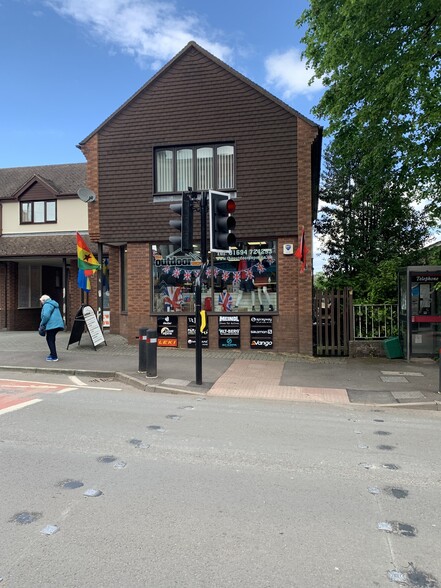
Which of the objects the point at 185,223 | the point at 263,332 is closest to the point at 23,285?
the point at 263,332

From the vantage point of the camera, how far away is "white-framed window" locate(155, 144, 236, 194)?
13352mm

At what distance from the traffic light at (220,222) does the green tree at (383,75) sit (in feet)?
13.4

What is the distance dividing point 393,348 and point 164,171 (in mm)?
8055

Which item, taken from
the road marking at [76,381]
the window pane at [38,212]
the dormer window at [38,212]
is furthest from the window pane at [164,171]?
the window pane at [38,212]

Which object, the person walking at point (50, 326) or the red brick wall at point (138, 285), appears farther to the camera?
the red brick wall at point (138, 285)

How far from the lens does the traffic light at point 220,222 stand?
28.6 ft

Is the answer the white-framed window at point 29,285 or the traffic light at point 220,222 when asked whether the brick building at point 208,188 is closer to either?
the traffic light at point 220,222

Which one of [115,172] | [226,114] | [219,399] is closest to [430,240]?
[226,114]

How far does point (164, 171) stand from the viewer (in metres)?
13.8

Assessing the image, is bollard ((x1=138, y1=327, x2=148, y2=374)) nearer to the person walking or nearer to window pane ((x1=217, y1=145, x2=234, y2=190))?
the person walking

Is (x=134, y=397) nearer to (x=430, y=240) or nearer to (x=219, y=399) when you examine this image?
(x=219, y=399)

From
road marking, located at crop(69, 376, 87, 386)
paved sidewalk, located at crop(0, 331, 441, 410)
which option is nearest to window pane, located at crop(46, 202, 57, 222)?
paved sidewalk, located at crop(0, 331, 441, 410)

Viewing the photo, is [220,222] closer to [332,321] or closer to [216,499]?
[332,321]

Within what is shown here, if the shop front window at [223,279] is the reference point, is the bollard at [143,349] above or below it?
below
